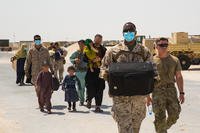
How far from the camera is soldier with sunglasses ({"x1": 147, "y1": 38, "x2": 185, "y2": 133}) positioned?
297 inches

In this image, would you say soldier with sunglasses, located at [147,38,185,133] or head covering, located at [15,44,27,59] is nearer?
soldier with sunglasses, located at [147,38,185,133]

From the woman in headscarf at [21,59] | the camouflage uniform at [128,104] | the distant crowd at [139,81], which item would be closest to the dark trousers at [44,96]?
the distant crowd at [139,81]

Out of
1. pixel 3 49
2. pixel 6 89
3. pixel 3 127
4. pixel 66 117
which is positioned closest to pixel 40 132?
pixel 3 127

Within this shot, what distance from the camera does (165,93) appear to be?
7621mm

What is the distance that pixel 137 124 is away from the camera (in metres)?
6.54

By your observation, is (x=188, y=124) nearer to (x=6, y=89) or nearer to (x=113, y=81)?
(x=113, y=81)

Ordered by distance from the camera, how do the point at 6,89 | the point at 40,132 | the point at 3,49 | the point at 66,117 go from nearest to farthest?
the point at 40,132
the point at 66,117
the point at 6,89
the point at 3,49

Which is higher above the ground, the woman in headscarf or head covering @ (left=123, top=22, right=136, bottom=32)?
head covering @ (left=123, top=22, right=136, bottom=32)

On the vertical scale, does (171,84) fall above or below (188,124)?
above

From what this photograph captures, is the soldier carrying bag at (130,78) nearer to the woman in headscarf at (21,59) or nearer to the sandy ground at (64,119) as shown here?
the sandy ground at (64,119)

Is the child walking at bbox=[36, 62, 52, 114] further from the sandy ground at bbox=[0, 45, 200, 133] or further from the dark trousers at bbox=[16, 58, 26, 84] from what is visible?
the dark trousers at bbox=[16, 58, 26, 84]

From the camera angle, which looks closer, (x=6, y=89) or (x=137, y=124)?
(x=137, y=124)

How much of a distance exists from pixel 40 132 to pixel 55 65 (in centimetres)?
1076

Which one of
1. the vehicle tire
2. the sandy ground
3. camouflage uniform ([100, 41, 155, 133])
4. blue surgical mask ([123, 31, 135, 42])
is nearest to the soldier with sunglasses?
camouflage uniform ([100, 41, 155, 133])
